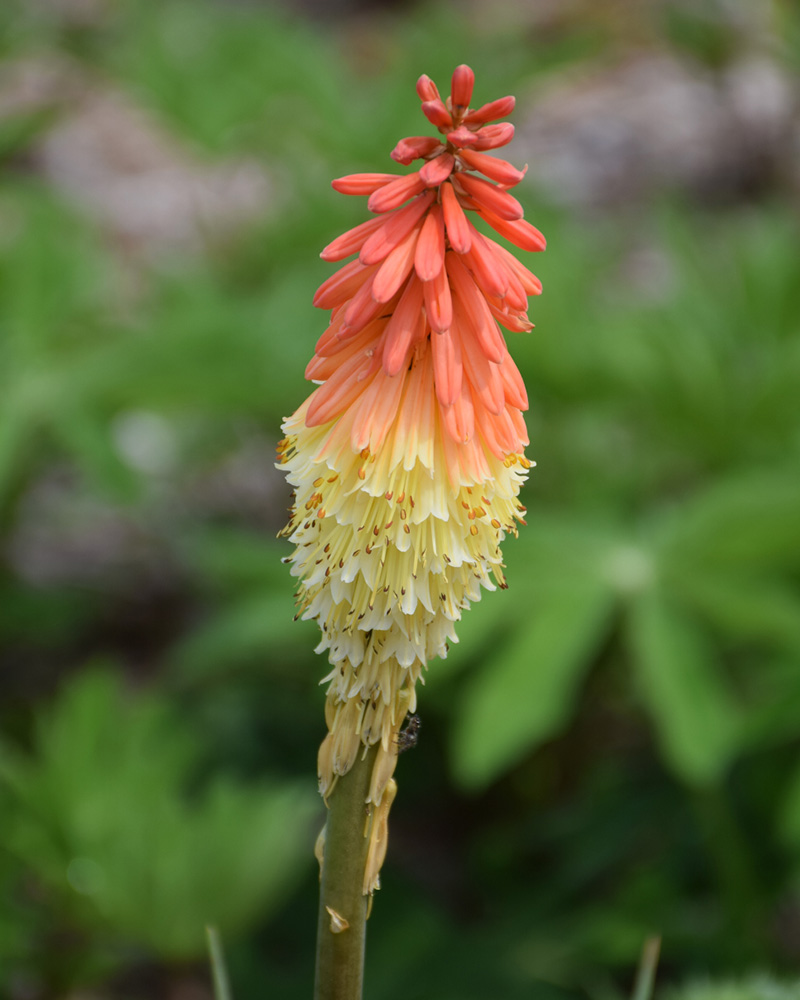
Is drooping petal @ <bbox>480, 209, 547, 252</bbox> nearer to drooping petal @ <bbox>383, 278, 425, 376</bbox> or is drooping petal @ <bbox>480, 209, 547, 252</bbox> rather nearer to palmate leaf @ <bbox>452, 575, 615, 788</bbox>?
drooping petal @ <bbox>383, 278, 425, 376</bbox>

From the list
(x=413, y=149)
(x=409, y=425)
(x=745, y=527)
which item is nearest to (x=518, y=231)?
(x=413, y=149)

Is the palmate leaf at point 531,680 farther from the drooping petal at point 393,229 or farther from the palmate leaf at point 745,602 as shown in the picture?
the drooping petal at point 393,229

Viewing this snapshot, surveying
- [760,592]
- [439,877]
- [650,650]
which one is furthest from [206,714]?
[760,592]

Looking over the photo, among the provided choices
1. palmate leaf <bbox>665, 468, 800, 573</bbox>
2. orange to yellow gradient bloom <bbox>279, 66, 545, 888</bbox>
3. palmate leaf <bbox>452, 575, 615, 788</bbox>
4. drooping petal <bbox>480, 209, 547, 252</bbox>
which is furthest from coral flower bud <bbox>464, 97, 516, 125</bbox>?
palmate leaf <bbox>665, 468, 800, 573</bbox>

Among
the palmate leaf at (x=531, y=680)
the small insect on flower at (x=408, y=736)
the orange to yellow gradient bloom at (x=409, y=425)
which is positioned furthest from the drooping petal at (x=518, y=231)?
the palmate leaf at (x=531, y=680)

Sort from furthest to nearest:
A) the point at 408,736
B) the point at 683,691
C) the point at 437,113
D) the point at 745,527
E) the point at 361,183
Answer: the point at 745,527, the point at 683,691, the point at 408,736, the point at 361,183, the point at 437,113

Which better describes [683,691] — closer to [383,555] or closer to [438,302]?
[383,555]

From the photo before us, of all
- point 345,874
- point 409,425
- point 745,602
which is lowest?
point 345,874

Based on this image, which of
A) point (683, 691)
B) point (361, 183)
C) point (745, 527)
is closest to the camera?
point (361, 183)
